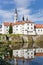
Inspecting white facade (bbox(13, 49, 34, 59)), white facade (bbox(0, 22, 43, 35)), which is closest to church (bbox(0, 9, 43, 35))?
white facade (bbox(0, 22, 43, 35))

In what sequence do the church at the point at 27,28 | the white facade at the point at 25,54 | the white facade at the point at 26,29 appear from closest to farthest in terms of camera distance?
the white facade at the point at 25,54 < the white facade at the point at 26,29 < the church at the point at 27,28

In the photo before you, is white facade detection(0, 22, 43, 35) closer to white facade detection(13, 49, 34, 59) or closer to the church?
the church

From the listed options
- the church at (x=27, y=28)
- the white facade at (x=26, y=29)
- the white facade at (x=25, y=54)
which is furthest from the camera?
the church at (x=27, y=28)

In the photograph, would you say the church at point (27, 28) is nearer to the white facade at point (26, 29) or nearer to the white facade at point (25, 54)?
the white facade at point (26, 29)

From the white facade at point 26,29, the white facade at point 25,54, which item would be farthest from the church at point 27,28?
the white facade at point 25,54

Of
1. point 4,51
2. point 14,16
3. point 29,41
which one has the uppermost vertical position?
point 4,51

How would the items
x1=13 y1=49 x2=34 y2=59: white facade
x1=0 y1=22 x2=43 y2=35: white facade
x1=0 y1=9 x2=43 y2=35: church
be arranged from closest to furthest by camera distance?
x1=13 y1=49 x2=34 y2=59: white facade → x1=0 y1=22 x2=43 y2=35: white facade → x1=0 y1=9 x2=43 y2=35: church

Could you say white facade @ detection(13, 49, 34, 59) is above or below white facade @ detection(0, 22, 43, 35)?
above

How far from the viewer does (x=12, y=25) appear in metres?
117

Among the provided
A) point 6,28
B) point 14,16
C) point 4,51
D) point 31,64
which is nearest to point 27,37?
point 6,28

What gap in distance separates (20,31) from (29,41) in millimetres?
18672

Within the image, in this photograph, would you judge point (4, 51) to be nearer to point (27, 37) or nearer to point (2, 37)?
point (2, 37)

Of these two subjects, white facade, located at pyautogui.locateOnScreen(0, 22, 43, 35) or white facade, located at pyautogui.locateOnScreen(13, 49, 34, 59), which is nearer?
white facade, located at pyautogui.locateOnScreen(13, 49, 34, 59)

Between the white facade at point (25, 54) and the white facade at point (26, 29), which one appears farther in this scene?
the white facade at point (26, 29)
